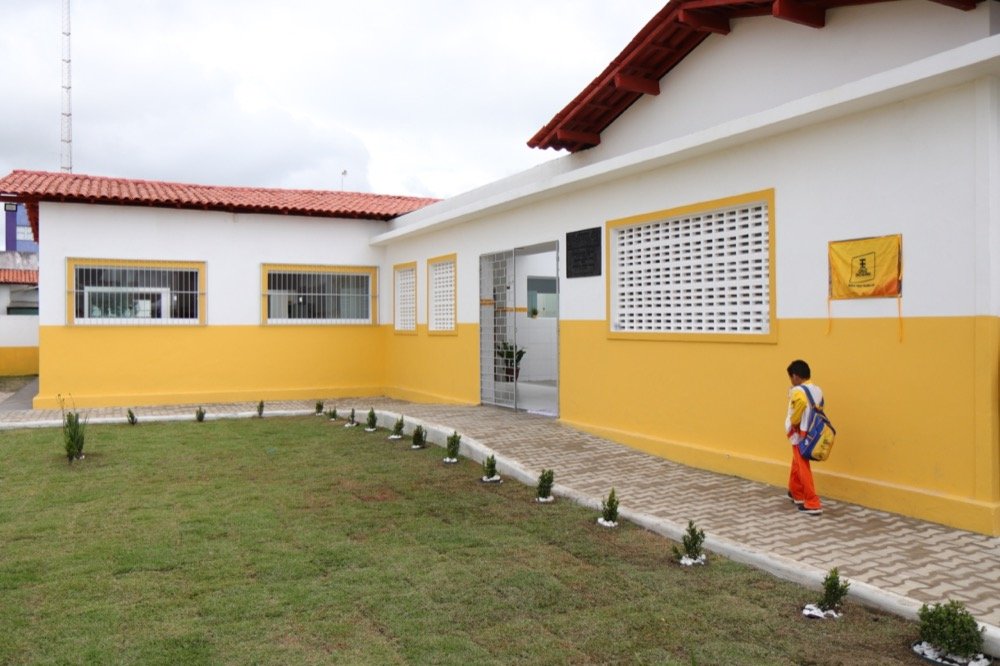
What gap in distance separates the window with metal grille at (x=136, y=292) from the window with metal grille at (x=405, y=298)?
354 cm

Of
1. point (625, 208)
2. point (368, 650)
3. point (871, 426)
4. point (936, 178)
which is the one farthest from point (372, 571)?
point (625, 208)

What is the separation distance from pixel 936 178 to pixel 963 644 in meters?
3.48

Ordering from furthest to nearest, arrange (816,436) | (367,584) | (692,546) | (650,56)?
(650,56) → (816,436) → (692,546) → (367,584)

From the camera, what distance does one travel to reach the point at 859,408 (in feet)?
20.6

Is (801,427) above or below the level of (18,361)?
above

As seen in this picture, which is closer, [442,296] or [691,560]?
[691,560]

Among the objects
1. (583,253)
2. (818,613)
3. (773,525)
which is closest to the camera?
(818,613)

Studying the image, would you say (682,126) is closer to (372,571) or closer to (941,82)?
(941,82)

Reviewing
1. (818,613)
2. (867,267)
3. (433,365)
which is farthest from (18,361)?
(818,613)

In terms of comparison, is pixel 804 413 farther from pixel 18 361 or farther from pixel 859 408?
pixel 18 361

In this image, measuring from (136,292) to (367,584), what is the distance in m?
10.8

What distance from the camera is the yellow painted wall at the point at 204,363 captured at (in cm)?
1316

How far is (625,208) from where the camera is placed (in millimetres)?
8812

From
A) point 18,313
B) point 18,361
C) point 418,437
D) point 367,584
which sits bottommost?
point 367,584
